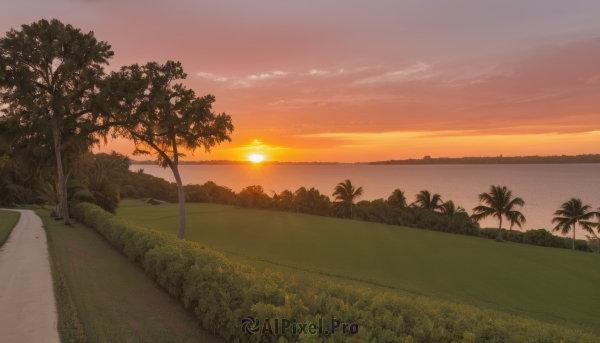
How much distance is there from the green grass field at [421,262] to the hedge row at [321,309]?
22.0ft

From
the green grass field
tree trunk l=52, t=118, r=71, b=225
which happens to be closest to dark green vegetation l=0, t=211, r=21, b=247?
tree trunk l=52, t=118, r=71, b=225

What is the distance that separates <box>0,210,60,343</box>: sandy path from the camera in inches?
238

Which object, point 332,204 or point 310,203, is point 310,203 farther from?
point 332,204

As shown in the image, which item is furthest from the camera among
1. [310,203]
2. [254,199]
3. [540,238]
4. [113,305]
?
[310,203]

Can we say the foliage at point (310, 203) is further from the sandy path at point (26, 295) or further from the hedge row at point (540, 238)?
the sandy path at point (26, 295)

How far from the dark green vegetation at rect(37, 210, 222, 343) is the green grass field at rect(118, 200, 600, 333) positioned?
5457 mm

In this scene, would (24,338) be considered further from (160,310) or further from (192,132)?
(192,132)

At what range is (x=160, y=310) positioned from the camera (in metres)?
7.36

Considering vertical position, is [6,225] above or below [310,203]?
below

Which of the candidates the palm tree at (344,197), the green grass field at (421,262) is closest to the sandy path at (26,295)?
the green grass field at (421,262)

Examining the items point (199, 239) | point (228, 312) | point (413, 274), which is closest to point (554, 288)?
point (413, 274)

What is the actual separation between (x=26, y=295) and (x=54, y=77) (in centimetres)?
1615

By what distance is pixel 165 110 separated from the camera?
1772 cm

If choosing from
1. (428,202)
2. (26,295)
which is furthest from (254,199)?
(26,295)
